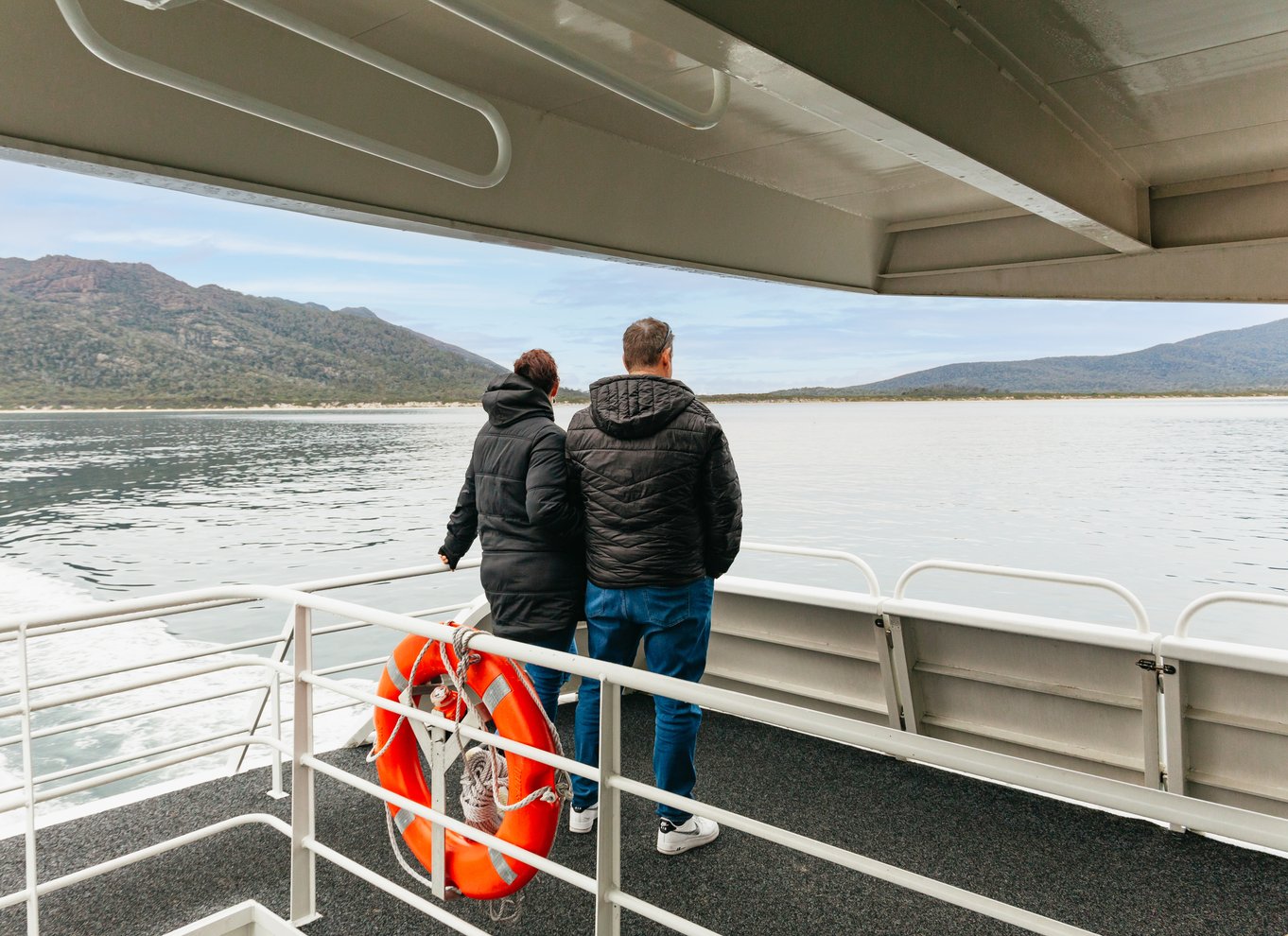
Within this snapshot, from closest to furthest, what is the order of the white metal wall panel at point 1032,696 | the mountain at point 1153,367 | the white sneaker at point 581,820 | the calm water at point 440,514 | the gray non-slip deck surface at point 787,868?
the gray non-slip deck surface at point 787,868 < the white sneaker at point 581,820 < the white metal wall panel at point 1032,696 < the calm water at point 440,514 < the mountain at point 1153,367

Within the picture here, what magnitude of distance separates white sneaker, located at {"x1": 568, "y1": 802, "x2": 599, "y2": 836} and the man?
36 centimetres

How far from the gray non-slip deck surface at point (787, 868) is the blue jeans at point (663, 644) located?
0.33m

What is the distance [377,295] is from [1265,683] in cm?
6175

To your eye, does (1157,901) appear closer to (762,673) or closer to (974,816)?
(974,816)

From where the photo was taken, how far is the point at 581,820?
106 inches

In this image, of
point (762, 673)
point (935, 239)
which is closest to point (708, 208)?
point (935, 239)

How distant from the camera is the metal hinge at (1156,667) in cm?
266

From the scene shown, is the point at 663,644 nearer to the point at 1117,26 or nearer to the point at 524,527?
the point at 524,527

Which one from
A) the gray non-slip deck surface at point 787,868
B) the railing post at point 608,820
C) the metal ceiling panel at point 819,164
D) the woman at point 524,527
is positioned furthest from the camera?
the metal ceiling panel at point 819,164

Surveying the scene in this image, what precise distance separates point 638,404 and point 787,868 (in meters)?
1.40

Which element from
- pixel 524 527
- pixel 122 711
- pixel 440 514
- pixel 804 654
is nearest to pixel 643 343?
pixel 524 527

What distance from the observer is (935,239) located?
4262 millimetres

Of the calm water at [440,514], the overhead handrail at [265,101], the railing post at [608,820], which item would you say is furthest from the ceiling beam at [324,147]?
the calm water at [440,514]

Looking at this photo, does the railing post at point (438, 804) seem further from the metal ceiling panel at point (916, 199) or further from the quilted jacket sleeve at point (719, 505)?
the metal ceiling panel at point (916, 199)
